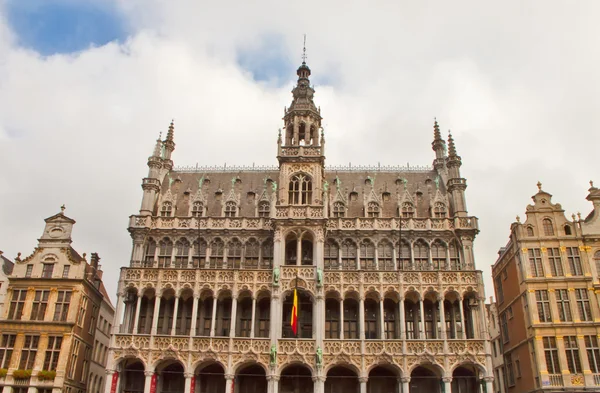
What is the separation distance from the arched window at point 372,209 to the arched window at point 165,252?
19.0 metres

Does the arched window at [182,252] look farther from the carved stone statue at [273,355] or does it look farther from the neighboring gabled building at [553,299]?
the neighboring gabled building at [553,299]

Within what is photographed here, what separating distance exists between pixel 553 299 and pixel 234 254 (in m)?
27.6

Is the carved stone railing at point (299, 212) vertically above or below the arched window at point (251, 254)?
above

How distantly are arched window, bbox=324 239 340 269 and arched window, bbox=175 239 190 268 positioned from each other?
13.0 meters

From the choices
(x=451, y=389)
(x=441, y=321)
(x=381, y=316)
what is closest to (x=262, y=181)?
(x=381, y=316)

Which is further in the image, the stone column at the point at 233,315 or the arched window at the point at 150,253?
the arched window at the point at 150,253

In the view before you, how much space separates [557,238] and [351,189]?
19.5 m

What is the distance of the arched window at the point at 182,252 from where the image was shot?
160 ft

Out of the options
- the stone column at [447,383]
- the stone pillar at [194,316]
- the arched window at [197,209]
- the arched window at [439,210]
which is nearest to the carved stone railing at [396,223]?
the arched window at [439,210]

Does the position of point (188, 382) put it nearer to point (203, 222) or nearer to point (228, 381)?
point (228, 381)

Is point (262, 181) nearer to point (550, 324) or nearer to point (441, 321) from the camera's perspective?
point (441, 321)

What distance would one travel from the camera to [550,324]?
41875 millimetres

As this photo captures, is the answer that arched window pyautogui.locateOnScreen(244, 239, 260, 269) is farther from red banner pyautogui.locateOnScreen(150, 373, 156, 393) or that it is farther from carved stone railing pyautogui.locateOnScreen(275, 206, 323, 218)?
red banner pyautogui.locateOnScreen(150, 373, 156, 393)

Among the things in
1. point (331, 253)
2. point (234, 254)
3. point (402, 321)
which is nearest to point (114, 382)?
point (234, 254)
